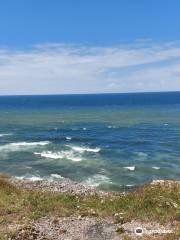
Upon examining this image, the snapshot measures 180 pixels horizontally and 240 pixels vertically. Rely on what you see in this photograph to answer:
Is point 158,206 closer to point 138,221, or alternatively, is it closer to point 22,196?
point 138,221

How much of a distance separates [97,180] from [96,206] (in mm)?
21813

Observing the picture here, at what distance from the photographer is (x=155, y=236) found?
24.9m

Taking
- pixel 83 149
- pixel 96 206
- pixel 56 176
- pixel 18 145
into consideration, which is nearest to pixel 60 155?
pixel 83 149

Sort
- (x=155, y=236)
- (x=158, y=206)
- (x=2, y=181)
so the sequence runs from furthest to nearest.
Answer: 1. (x=2, y=181)
2. (x=158, y=206)
3. (x=155, y=236)

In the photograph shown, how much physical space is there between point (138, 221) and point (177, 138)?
6432 centimetres

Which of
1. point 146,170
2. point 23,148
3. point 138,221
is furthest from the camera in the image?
point 23,148

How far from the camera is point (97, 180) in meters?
52.8

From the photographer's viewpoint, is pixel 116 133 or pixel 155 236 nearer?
pixel 155 236

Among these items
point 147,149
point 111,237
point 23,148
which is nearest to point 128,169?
point 147,149

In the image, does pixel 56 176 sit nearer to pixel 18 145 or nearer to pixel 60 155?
pixel 60 155

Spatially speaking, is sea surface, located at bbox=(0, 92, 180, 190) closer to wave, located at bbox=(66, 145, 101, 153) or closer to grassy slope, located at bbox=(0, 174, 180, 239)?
wave, located at bbox=(66, 145, 101, 153)

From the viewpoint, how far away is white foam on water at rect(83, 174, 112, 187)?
167 ft

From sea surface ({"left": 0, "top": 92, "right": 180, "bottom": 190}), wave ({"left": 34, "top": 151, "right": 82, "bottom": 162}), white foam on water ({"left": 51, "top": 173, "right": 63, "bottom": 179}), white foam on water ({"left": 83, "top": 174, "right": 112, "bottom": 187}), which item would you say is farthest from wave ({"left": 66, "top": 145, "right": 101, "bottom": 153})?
white foam on water ({"left": 83, "top": 174, "right": 112, "bottom": 187})

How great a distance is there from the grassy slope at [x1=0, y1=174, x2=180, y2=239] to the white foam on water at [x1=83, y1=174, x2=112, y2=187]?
1638 cm
